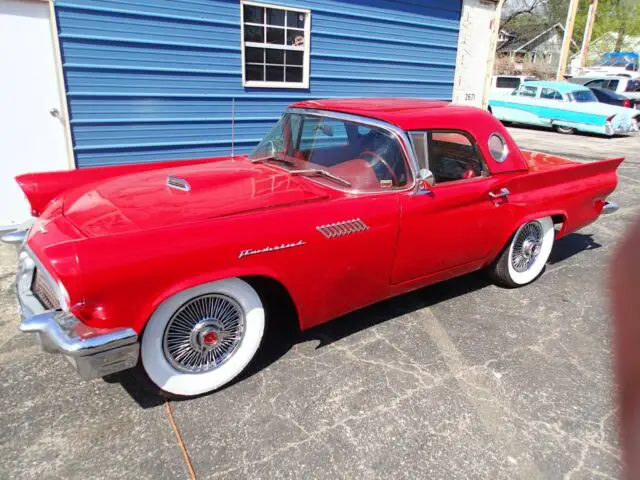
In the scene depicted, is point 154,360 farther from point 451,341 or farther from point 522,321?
point 522,321

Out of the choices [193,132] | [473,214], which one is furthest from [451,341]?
[193,132]

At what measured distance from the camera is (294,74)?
22.5 feet

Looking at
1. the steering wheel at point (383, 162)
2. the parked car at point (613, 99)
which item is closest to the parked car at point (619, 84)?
the parked car at point (613, 99)

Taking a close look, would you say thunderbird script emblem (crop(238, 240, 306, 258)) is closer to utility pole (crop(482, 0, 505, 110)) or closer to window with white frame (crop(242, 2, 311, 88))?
window with white frame (crop(242, 2, 311, 88))

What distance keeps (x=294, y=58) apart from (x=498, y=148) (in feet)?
13.1

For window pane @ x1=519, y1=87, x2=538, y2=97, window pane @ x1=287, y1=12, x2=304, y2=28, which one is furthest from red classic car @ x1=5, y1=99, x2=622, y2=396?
window pane @ x1=519, y1=87, x2=538, y2=97

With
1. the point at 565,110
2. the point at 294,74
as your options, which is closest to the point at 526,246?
the point at 294,74

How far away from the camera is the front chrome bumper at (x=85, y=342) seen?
210cm

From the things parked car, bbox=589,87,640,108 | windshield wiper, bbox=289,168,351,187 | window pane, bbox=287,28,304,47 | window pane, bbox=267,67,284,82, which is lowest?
windshield wiper, bbox=289,168,351,187

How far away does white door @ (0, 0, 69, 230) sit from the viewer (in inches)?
191

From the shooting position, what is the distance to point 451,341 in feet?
10.6

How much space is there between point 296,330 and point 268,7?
4803mm

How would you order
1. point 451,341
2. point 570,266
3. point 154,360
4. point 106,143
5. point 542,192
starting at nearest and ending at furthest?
point 154,360, point 451,341, point 542,192, point 570,266, point 106,143

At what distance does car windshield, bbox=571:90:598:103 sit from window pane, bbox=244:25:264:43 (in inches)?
468
